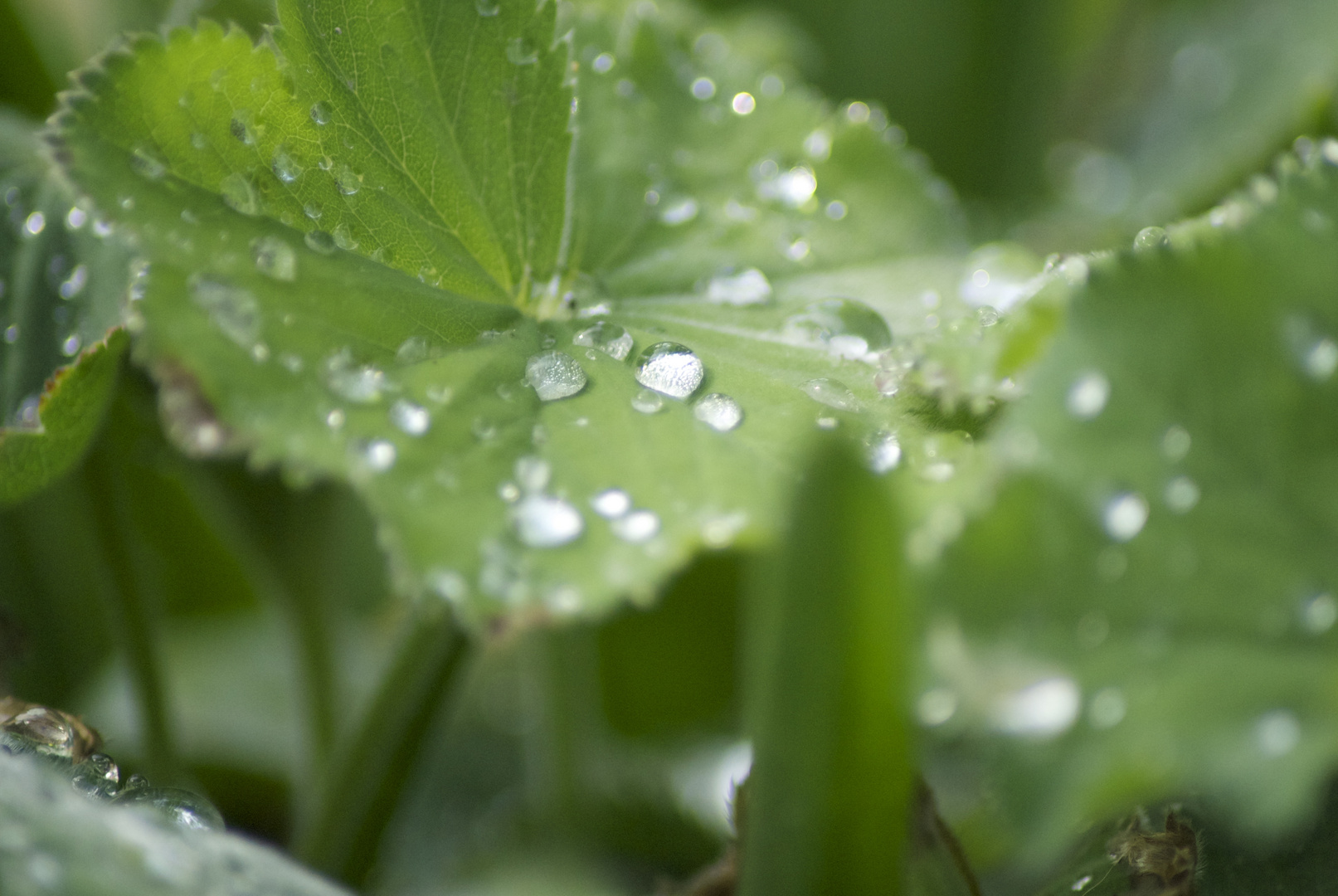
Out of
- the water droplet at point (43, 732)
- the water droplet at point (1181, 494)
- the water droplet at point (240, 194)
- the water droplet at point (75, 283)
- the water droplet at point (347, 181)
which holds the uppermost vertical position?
the water droplet at point (240, 194)

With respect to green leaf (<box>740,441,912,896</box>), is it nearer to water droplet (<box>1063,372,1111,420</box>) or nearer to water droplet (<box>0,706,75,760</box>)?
water droplet (<box>1063,372,1111,420</box>)

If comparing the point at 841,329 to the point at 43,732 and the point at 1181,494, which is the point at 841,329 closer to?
the point at 1181,494

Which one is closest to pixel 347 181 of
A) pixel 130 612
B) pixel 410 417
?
pixel 410 417

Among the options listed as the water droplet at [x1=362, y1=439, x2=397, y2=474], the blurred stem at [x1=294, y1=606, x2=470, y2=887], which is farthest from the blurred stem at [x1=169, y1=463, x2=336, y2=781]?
the water droplet at [x1=362, y1=439, x2=397, y2=474]

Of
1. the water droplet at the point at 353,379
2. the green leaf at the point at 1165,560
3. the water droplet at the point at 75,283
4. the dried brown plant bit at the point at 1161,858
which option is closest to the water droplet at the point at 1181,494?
the green leaf at the point at 1165,560

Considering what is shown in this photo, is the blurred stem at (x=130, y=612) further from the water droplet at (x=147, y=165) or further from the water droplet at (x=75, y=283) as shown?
the water droplet at (x=147, y=165)

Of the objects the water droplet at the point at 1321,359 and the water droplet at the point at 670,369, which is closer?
the water droplet at the point at 1321,359

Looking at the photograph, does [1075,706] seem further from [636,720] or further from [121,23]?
[121,23]
